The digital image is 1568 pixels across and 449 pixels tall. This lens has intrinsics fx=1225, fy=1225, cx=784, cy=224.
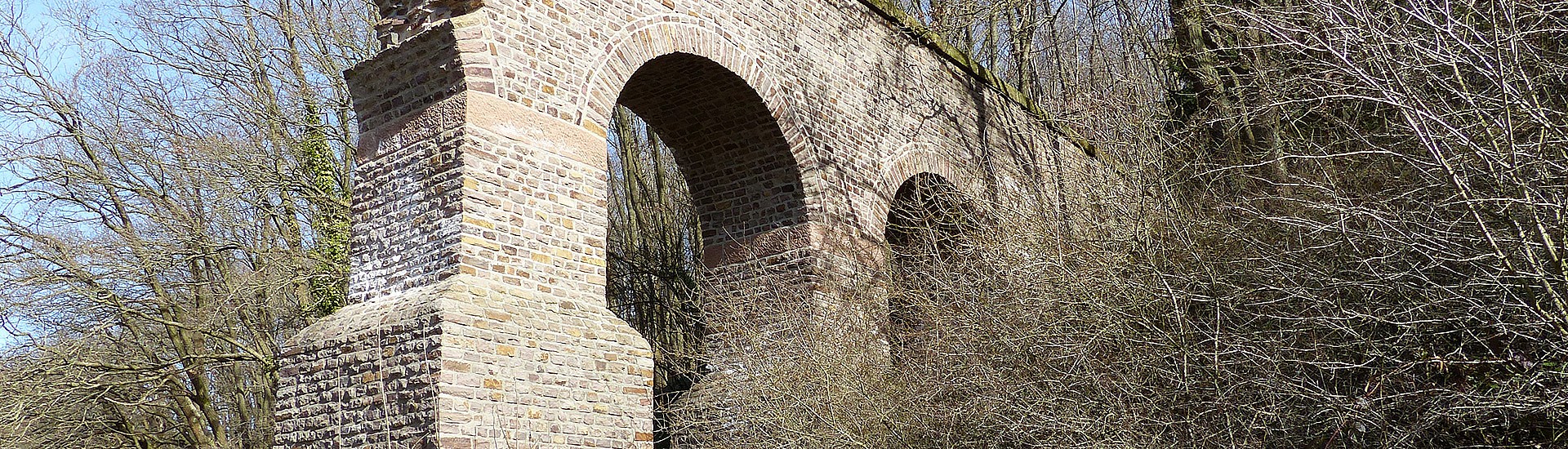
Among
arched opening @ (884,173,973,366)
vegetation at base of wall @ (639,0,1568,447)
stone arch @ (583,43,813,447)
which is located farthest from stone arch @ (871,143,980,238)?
vegetation at base of wall @ (639,0,1568,447)

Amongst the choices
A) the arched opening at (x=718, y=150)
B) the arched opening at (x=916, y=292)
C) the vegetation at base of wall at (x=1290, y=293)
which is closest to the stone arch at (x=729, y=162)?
the arched opening at (x=718, y=150)

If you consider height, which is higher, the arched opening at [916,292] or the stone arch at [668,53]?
the stone arch at [668,53]

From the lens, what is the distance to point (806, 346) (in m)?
7.80

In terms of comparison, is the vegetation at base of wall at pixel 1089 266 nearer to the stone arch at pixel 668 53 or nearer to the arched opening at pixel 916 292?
the arched opening at pixel 916 292

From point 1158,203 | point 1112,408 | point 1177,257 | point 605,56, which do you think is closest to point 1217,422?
point 1112,408

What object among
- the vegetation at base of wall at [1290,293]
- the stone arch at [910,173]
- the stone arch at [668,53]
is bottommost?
the vegetation at base of wall at [1290,293]

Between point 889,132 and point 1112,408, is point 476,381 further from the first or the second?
point 889,132

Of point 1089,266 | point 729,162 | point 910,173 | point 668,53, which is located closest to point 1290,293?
point 1089,266

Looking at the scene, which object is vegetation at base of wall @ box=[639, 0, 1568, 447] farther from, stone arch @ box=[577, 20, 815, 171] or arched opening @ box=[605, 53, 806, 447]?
stone arch @ box=[577, 20, 815, 171]

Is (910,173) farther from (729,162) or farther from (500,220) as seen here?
(500,220)

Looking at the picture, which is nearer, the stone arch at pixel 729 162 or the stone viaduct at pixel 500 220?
the stone viaduct at pixel 500 220

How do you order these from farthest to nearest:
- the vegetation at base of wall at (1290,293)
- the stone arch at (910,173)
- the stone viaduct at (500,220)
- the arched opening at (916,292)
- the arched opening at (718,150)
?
1. the stone arch at (910,173)
2. the arched opening at (718,150)
3. the arched opening at (916,292)
4. the stone viaduct at (500,220)
5. the vegetation at base of wall at (1290,293)

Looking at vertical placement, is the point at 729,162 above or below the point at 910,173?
above

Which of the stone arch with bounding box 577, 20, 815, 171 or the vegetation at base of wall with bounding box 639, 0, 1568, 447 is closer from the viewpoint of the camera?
the vegetation at base of wall with bounding box 639, 0, 1568, 447
